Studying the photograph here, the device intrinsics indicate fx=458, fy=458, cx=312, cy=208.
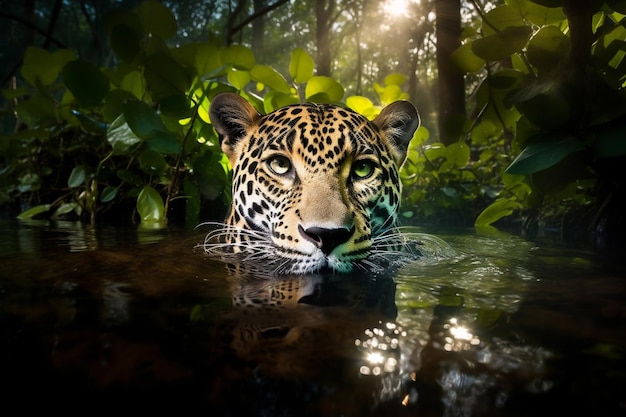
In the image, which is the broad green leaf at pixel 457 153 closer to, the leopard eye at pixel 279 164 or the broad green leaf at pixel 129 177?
the leopard eye at pixel 279 164

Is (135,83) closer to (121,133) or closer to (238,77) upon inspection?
(121,133)

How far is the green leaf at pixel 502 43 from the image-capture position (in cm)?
205

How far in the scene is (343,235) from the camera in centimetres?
159

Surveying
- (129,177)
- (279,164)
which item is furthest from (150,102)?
(279,164)

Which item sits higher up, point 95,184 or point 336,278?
point 95,184

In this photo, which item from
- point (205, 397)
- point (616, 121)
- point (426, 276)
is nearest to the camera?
point (205, 397)

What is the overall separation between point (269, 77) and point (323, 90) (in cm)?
50

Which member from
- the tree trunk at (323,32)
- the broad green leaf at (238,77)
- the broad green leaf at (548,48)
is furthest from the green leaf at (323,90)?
the tree trunk at (323,32)

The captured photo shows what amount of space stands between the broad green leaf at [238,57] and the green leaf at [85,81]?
2.90 feet

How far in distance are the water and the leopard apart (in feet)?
0.94

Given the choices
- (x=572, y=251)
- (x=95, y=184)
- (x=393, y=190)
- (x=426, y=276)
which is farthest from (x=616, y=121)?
(x=95, y=184)

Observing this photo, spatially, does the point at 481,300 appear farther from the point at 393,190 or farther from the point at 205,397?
the point at 393,190

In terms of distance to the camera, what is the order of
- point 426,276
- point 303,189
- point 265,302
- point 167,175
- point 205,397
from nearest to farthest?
point 205,397, point 265,302, point 426,276, point 303,189, point 167,175

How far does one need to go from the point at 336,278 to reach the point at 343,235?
A: 172 mm
